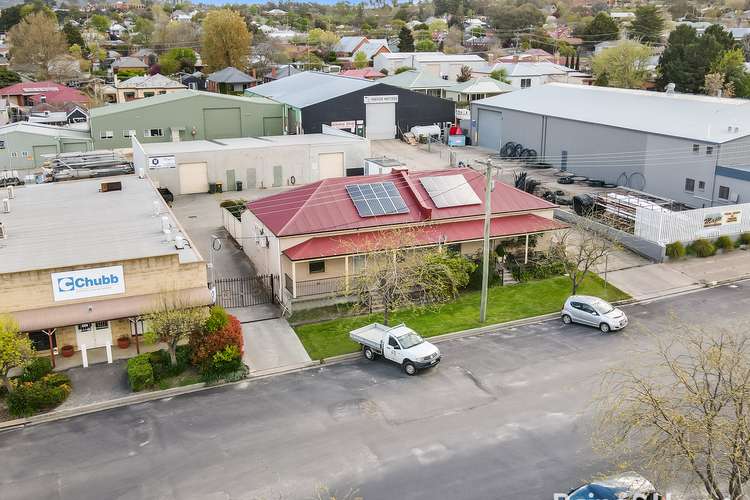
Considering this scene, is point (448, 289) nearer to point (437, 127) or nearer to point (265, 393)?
point (265, 393)

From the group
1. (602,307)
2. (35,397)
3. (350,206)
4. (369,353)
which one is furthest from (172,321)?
(602,307)

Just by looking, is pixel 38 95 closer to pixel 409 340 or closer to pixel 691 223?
pixel 409 340

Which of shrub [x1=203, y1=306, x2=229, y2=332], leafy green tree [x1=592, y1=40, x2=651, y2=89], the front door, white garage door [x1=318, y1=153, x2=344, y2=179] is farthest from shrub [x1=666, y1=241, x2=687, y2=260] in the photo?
leafy green tree [x1=592, y1=40, x2=651, y2=89]

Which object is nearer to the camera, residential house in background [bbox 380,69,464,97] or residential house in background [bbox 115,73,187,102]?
residential house in background [bbox 380,69,464,97]

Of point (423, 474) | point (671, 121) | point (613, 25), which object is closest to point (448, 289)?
point (423, 474)

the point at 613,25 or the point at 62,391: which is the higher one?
the point at 613,25

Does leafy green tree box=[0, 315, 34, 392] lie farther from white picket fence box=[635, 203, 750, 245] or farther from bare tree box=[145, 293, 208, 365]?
white picket fence box=[635, 203, 750, 245]
